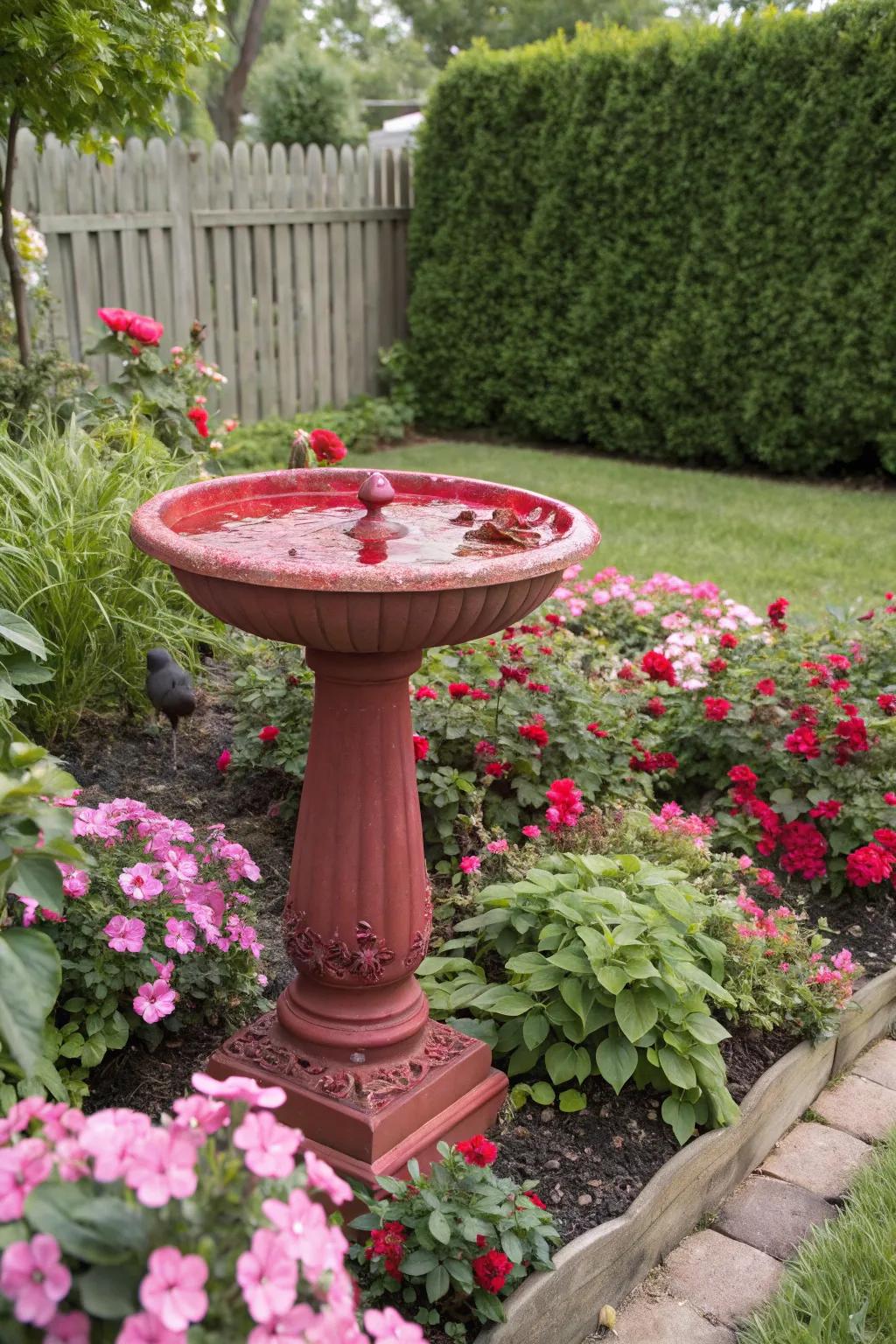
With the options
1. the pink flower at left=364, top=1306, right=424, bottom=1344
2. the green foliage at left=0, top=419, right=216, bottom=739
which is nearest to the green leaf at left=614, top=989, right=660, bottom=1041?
the pink flower at left=364, top=1306, right=424, bottom=1344

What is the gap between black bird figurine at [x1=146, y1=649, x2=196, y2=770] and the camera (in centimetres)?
A: 330

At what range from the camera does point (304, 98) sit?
15125mm

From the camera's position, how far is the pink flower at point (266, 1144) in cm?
124

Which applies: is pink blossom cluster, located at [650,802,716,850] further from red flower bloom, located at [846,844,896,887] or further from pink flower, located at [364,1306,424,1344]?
pink flower, located at [364,1306,424,1344]

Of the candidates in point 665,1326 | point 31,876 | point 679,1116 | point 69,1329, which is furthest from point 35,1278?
point 679,1116

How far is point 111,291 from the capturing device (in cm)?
861

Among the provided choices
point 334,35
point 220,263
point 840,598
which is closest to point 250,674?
point 840,598

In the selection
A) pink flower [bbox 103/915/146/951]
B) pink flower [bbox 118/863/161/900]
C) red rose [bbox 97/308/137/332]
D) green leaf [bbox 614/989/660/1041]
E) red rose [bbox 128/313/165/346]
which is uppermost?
red rose [bbox 97/308/137/332]

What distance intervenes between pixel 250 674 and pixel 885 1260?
2.40 metres

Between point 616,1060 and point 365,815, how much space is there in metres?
0.75

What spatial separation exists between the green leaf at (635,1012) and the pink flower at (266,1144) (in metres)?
1.24

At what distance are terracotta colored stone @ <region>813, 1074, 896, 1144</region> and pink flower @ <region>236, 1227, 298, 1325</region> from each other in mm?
2042

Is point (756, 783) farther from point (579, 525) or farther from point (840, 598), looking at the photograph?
point (840, 598)

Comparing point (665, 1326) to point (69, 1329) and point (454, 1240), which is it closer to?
point (454, 1240)
